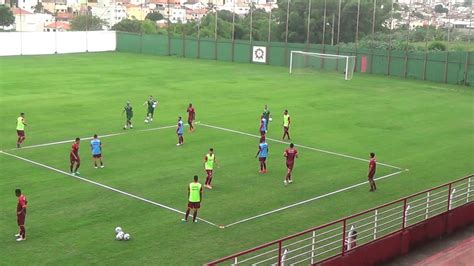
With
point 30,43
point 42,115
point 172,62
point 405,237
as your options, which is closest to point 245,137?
point 42,115

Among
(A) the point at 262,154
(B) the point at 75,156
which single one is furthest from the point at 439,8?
(B) the point at 75,156

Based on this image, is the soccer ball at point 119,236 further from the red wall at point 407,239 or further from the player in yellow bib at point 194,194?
the red wall at point 407,239

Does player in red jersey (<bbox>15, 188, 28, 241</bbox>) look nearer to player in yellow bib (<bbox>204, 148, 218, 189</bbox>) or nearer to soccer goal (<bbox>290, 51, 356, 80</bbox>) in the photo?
player in yellow bib (<bbox>204, 148, 218, 189</bbox>)

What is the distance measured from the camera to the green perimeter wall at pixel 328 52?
202ft

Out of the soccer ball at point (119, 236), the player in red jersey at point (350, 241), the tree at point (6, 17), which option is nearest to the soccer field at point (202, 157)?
the soccer ball at point (119, 236)

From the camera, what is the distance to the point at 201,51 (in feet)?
263

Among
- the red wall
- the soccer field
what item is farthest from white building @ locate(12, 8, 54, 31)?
the red wall

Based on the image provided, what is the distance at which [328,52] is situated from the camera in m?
70.0

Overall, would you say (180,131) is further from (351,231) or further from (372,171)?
(351,231)

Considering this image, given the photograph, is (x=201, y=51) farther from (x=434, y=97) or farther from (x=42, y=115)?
(x=42, y=115)

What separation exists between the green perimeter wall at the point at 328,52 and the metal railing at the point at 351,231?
129ft

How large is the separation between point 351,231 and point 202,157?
13052 mm

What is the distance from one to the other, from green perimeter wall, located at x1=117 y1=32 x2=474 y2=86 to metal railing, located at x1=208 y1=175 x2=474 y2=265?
3930cm

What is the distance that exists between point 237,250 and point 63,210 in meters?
6.42
